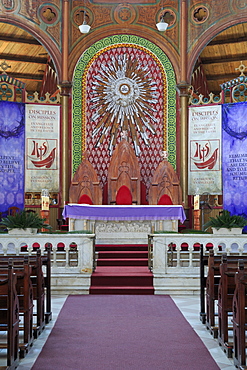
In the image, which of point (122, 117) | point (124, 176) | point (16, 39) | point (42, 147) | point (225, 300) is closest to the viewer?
point (225, 300)

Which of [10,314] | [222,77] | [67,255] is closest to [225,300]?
[10,314]

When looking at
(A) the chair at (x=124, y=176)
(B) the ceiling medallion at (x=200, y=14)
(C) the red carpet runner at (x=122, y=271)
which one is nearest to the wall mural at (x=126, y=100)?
(A) the chair at (x=124, y=176)

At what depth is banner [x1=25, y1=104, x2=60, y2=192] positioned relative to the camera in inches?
609

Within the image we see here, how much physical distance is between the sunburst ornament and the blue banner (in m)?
2.15

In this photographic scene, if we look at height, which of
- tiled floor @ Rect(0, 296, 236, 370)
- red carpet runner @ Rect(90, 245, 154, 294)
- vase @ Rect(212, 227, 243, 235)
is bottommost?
tiled floor @ Rect(0, 296, 236, 370)

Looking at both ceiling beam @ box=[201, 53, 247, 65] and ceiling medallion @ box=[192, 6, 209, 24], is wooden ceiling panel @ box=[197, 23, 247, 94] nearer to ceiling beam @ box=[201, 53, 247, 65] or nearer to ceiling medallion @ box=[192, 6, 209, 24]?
ceiling beam @ box=[201, 53, 247, 65]

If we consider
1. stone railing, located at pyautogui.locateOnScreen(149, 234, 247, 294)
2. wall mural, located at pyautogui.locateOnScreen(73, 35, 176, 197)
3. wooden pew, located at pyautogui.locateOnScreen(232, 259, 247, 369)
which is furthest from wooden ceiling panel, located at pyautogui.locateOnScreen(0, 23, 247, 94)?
wooden pew, located at pyautogui.locateOnScreen(232, 259, 247, 369)

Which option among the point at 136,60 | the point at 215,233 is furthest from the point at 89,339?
the point at 136,60

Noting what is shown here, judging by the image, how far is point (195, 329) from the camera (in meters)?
6.28

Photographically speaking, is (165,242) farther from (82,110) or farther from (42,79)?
(42,79)

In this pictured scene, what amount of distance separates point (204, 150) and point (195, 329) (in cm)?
975

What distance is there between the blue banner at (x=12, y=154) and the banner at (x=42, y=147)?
0.19 meters

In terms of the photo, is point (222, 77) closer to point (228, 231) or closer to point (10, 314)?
point (228, 231)

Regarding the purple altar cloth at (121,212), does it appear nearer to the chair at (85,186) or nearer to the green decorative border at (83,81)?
the chair at (85,186)
